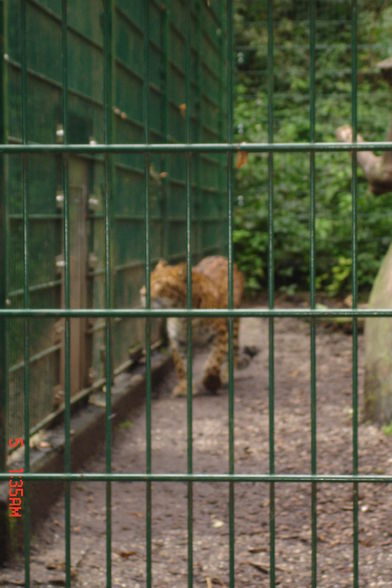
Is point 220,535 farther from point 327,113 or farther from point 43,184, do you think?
point 327,113

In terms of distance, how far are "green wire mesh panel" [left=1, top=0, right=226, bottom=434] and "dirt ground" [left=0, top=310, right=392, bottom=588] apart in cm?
57

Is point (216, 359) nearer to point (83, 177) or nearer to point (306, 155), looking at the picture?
point (83, 177)

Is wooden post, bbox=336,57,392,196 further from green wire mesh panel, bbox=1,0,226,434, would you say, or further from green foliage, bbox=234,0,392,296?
green foliage, bbox=234,0,392,296

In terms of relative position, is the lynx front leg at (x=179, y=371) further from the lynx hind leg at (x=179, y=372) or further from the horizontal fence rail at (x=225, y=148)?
the horizontal fence rail at (x=225, y=148)

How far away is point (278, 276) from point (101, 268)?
7.54m

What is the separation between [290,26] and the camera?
13.4m

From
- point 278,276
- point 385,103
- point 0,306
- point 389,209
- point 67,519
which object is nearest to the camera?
point 67,519

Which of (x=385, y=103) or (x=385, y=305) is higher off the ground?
(x=385, y=103)

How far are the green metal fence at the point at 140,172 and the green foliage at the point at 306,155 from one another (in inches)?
38.2

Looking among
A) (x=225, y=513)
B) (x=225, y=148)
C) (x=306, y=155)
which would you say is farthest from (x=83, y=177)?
(x=306, y=155)

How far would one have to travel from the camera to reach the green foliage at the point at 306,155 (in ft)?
40.3

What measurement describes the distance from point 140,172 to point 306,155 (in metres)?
5.23

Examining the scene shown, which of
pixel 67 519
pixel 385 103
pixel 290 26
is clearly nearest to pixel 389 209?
pixel 385 103

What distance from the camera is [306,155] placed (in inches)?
494
